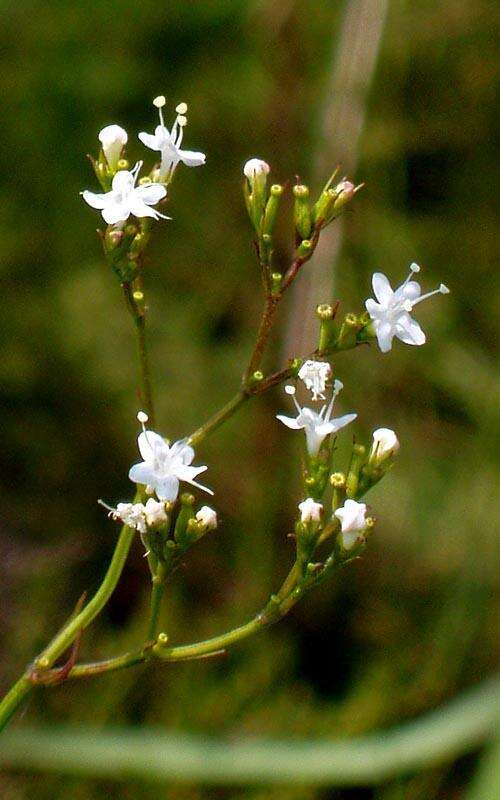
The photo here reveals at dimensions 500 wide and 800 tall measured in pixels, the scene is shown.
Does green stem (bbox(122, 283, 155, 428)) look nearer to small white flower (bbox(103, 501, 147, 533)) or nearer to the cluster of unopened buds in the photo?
the cluster of unopened buds

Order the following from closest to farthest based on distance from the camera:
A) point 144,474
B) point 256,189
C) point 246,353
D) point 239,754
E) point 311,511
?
point 144,474
point 311,511
point 256,189
point 239,754
point 246,353

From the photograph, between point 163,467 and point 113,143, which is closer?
point 163,467

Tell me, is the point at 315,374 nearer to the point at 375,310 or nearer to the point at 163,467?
the point at 375,310

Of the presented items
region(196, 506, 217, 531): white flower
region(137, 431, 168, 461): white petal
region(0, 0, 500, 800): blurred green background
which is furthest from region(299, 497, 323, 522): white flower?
region(0, 0, 500, 800): blurred green background

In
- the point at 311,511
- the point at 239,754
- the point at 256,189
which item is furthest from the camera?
the point at 239,754

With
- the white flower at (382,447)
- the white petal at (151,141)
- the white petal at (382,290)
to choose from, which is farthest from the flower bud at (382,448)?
the white petal at (151,141)

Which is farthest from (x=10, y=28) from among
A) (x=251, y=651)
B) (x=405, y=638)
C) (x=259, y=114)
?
(x=405, y=638)

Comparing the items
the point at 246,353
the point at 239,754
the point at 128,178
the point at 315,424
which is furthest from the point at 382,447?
the point at 246,353

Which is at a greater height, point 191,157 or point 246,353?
point 246,353

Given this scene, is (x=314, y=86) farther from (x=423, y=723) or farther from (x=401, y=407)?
(x=423, y=723)

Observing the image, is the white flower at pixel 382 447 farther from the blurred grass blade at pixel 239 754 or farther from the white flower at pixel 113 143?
the blurred grass blade at pixel 239 754
